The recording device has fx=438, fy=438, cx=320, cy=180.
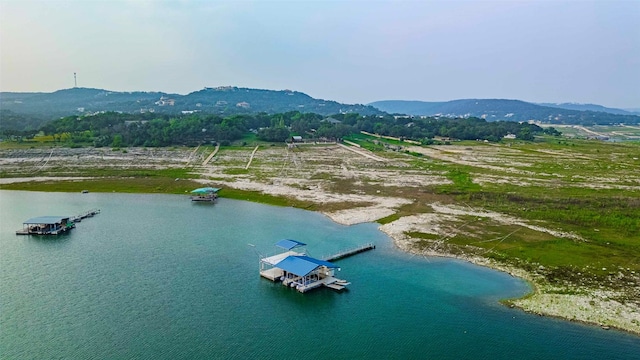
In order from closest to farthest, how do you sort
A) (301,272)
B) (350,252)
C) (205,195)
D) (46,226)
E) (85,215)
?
(301,272), (350,252), (46,226), (85,215), (205,195)

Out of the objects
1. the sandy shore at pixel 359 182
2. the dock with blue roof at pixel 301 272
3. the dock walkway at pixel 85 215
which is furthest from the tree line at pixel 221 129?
the dock with blue roof at pixel 301 272

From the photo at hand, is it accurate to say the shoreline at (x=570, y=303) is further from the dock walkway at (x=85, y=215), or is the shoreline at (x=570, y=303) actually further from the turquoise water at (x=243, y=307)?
the dock walkway at (x=85, y=215)

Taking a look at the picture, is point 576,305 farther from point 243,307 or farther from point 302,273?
point 243,307

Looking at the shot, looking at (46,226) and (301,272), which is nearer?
(301,272)

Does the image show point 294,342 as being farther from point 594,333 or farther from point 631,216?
point 631,216

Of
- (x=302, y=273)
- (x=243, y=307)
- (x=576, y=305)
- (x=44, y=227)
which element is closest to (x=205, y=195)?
(x=44, y=227)

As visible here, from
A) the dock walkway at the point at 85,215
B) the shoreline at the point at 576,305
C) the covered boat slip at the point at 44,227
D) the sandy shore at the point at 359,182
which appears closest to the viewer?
the shoreline at the point at 576,305

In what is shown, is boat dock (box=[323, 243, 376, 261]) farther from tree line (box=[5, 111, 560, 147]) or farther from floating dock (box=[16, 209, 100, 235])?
tree line (box=[5, 111, 560, 147])
